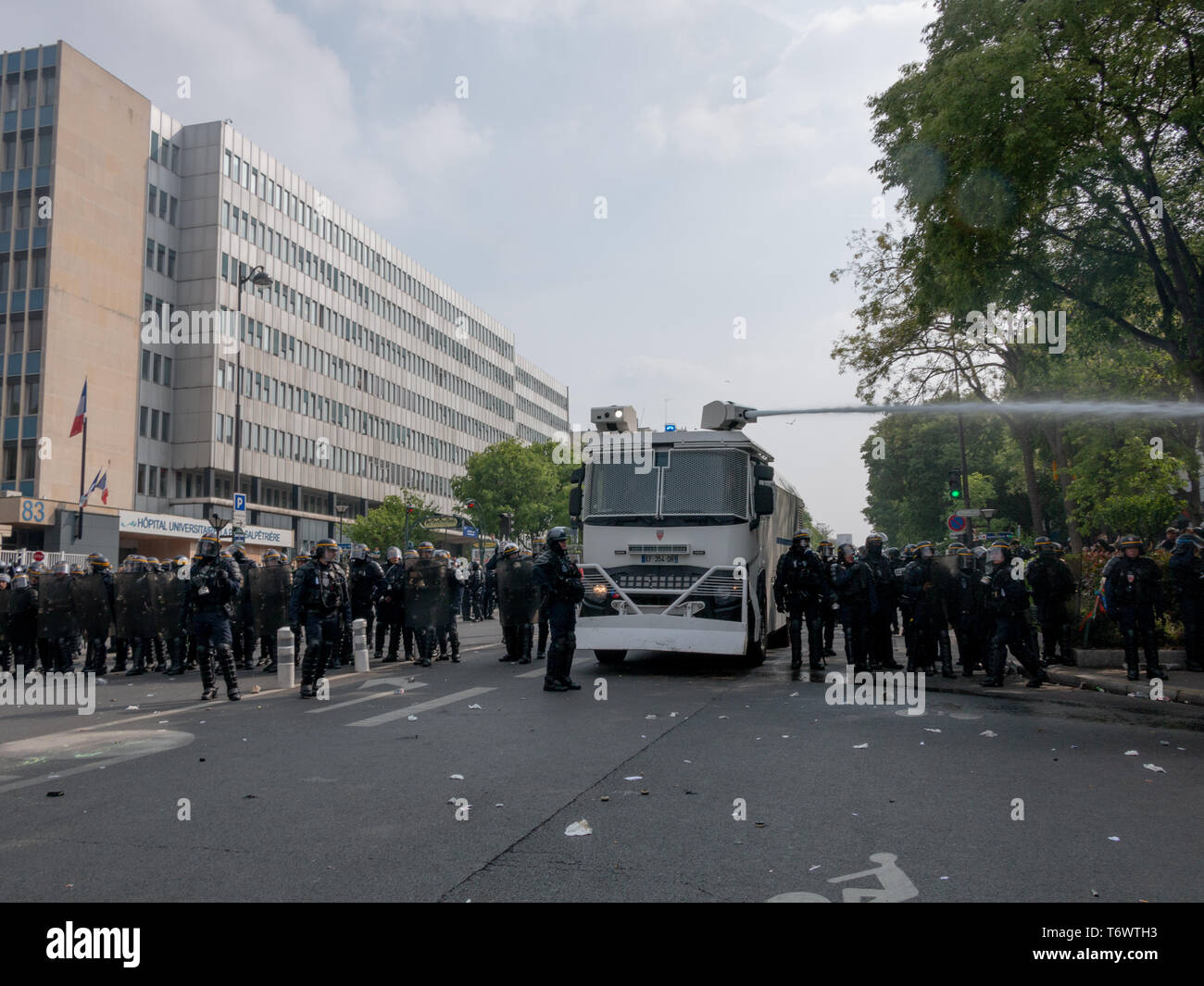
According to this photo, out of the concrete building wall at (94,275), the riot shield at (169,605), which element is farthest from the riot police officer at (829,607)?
the concrete building wall at (94,275)

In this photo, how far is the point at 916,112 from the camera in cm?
1562

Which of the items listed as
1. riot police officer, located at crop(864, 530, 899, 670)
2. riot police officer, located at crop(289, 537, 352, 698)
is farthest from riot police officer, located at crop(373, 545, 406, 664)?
riot police officer, located at crop(864, 530, 899, 670)

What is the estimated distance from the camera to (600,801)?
620 centimetres

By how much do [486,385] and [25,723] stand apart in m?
85.7

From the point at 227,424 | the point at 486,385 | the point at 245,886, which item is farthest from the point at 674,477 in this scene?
the point at 486,385

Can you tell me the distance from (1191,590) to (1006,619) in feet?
8.78

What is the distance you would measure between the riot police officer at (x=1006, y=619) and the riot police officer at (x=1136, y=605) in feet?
3.44

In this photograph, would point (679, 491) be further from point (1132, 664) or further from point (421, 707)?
point (1132, 664)

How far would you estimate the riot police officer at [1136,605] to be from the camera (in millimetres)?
12297

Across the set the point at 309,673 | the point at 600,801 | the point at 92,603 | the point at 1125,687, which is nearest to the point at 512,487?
the point at 92,603

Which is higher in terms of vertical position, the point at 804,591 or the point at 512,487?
the point at 512,487

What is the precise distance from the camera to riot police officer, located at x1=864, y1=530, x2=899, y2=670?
1392cm
